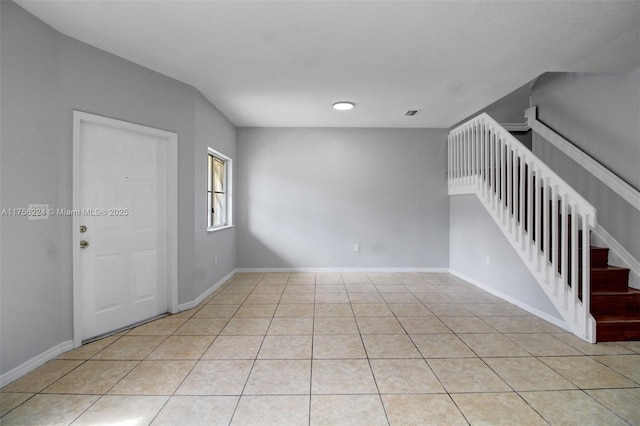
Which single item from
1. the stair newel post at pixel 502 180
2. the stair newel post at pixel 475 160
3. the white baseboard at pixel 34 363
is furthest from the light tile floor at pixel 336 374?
the stair newel post at pixel 475 160

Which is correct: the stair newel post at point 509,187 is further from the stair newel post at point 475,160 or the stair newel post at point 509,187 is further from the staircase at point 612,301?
the staircase at point 612,301

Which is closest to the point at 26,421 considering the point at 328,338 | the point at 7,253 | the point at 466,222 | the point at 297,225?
the point at 7,253

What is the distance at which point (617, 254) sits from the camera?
123 inches

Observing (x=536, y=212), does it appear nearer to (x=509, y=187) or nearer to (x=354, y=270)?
(x=509, y=187)

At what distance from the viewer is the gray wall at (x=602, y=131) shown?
301cm

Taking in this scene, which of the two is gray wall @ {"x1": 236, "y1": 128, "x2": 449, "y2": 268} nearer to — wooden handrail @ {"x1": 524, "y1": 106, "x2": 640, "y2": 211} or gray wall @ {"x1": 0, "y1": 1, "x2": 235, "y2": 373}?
wooden handrail @ {"x1": 524, "y1": 106, "x2": 640, "y2": 211}

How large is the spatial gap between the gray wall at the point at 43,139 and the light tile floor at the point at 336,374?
1.29ft

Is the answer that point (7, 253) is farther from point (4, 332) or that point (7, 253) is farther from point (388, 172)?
point (388, 172)

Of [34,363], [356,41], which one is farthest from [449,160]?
[34,363]

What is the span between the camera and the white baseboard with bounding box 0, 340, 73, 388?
6.49ft

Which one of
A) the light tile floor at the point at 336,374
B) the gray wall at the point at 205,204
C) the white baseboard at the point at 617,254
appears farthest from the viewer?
the gray wall at the point at 205,204

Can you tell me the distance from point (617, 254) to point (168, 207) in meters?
4.94

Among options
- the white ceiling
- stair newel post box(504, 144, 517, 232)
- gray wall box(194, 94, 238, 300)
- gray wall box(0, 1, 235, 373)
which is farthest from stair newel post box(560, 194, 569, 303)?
gray wall box(0, 1, 235, 373)

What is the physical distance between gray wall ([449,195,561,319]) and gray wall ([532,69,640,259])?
100 cm
